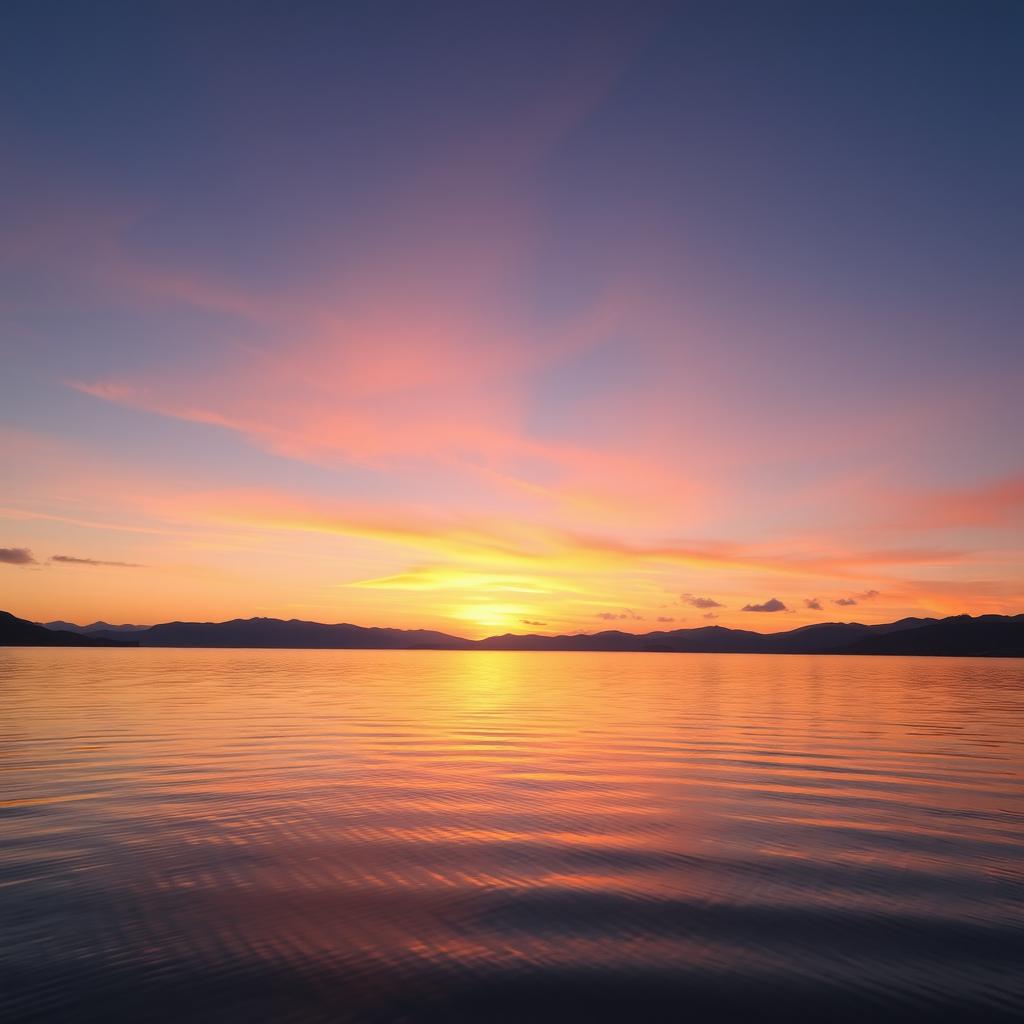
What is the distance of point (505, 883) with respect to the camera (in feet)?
30.4

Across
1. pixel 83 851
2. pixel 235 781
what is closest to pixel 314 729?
pixel 235 781

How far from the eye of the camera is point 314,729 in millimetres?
26938

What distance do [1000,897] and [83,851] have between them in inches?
509

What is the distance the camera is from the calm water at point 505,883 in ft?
20.7

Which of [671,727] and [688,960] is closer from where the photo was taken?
[688,960]

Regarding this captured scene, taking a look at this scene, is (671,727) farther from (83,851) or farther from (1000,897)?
(83,851)

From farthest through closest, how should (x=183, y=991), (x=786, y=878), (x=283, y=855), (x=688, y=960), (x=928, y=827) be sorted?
(x=928, y=827), (x=283, y=855), (x=786, y=878), (x=688, y=960), (x=183, y=991)

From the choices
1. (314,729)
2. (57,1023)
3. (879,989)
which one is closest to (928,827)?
(879,989)

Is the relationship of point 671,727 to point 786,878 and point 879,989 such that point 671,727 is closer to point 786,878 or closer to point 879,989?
point 786,878

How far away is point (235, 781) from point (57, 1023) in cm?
1132

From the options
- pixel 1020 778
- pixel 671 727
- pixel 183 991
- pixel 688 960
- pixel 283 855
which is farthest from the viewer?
pixel 671 727

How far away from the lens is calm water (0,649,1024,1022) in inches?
249

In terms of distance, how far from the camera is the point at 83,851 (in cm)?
Answer: 1056

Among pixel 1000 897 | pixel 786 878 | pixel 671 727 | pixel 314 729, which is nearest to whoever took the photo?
pixel 1000 897
